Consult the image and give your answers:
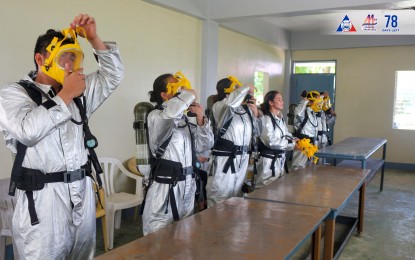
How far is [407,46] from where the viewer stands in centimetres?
761

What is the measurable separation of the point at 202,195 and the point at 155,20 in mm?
2456

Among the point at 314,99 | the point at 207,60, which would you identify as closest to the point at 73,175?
the point at 207,60

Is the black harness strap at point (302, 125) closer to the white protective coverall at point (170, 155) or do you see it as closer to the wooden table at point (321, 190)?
the wooden table at point (321, 190)

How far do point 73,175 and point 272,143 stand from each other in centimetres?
232

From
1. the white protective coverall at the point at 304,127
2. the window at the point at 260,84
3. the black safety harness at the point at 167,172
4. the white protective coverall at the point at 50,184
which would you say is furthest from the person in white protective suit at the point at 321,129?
the white protective coverall at the point at 50,184

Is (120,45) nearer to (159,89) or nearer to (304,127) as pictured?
(159,89)

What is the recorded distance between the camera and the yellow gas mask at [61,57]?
1.56m

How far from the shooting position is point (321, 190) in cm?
275

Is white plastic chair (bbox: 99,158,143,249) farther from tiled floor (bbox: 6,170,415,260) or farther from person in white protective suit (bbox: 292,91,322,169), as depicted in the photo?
person in white protective suit (bbox: 292,91,322,169)

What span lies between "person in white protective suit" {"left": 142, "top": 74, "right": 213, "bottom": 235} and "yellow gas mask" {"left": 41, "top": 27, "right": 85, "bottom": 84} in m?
0.68

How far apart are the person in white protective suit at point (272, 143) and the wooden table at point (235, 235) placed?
1376 millimetres

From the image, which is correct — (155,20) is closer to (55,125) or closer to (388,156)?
(55,125)

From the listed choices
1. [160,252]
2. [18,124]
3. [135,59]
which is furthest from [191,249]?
[135,59]

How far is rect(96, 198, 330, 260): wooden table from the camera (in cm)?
153
